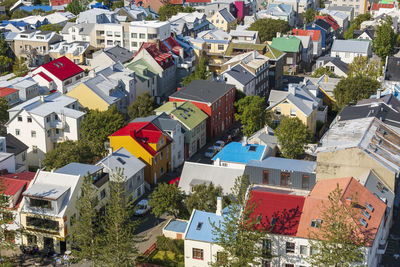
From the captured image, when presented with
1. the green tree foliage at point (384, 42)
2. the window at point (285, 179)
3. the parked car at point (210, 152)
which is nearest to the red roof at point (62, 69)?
the parked car at point (210, 152)

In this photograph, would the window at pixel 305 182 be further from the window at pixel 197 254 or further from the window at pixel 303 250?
the window at pixel 197 254

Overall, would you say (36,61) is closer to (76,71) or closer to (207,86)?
(76,71)

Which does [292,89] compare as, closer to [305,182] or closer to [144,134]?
[144,134]

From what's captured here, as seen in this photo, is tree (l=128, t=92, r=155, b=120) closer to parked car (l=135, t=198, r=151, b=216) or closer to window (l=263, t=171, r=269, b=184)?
parked car (l=135, t=198, r=151, b=216)

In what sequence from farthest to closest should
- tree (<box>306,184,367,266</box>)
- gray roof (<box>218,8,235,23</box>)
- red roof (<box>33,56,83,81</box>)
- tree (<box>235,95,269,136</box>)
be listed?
A: 1. gray roof (<box>218,8,235,23</box>)
2. red roof (<box>33,56,83,81</box>)
3. tree (<box>235,95,269,136</box>)
4. tree (<box>306,184,367,266</box>)

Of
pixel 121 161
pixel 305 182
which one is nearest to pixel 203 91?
pixel 121 161

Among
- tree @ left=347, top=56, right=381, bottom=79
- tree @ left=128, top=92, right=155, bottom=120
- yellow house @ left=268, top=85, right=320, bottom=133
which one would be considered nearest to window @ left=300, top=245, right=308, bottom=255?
yellow house @ left=268, top=85, right=320, bottom=133
